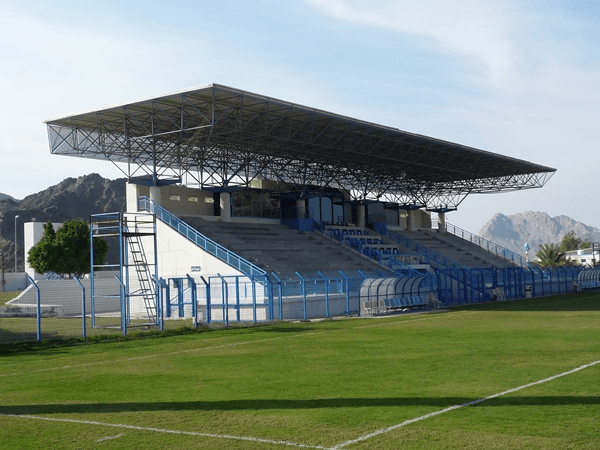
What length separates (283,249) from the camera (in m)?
45.2

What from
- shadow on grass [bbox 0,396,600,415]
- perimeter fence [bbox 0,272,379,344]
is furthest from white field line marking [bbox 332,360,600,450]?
perimeter fence [bbox 0,272,379,344]

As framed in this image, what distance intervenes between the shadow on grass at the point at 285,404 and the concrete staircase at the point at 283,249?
26393 mm

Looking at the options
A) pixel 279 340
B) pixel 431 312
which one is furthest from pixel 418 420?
pixel 431 312

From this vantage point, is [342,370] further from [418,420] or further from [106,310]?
[106,310]

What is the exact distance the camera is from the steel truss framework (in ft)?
127

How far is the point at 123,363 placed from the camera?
56.6 feet

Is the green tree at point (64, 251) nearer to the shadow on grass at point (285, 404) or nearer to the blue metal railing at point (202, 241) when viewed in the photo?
the blue metal railing at point (202, 241)

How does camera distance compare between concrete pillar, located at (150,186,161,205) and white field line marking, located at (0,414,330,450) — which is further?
concrete pillar, located at (150,186,161,205)

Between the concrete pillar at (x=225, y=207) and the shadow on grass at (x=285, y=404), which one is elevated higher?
the concrete pillar at (x=225, y=207)

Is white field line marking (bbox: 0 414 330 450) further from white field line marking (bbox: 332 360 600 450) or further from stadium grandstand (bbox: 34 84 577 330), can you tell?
stadium grandstand (bbox: 34 84 577 330)

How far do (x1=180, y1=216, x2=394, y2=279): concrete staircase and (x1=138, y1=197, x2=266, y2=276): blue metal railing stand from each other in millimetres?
2366

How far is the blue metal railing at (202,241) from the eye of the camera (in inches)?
1404

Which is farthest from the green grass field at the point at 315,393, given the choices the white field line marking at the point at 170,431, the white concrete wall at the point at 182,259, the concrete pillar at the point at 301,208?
the concrete pillar at the point at 301,208

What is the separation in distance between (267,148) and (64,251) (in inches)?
1422
